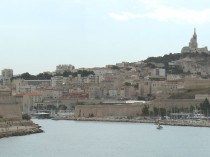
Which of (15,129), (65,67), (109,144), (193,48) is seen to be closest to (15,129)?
(15,129)

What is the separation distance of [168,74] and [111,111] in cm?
3498

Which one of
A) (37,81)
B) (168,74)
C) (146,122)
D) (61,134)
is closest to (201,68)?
(168,74)

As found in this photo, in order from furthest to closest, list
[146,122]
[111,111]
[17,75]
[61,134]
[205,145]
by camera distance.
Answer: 1. [17,75]
2. [111,111]
3. [146,122]
4. [61,134]
5. [205,145]

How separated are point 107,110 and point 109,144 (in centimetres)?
2934

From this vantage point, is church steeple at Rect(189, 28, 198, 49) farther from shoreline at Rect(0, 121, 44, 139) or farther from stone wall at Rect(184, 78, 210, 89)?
shoreline at Rect(0, 121, 44, 139)

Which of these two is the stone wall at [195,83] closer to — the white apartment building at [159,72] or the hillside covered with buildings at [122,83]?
the hillside covered with buildings at [122,83]

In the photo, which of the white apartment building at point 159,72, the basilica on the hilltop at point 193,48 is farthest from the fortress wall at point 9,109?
the basilica on the hilltop at point 193,48

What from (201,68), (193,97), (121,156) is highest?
(201,68)

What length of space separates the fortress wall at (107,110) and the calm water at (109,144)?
792 inches

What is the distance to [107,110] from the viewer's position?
61.5 m

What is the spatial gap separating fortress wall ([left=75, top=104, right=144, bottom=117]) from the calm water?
2011cm

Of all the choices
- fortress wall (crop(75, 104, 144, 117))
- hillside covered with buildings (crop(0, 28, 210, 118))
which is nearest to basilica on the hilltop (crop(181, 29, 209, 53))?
hillside covered with buildings (crop(0, 28, 210, 118))

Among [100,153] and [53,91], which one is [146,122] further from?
[53,91]

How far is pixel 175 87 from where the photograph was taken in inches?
2884
